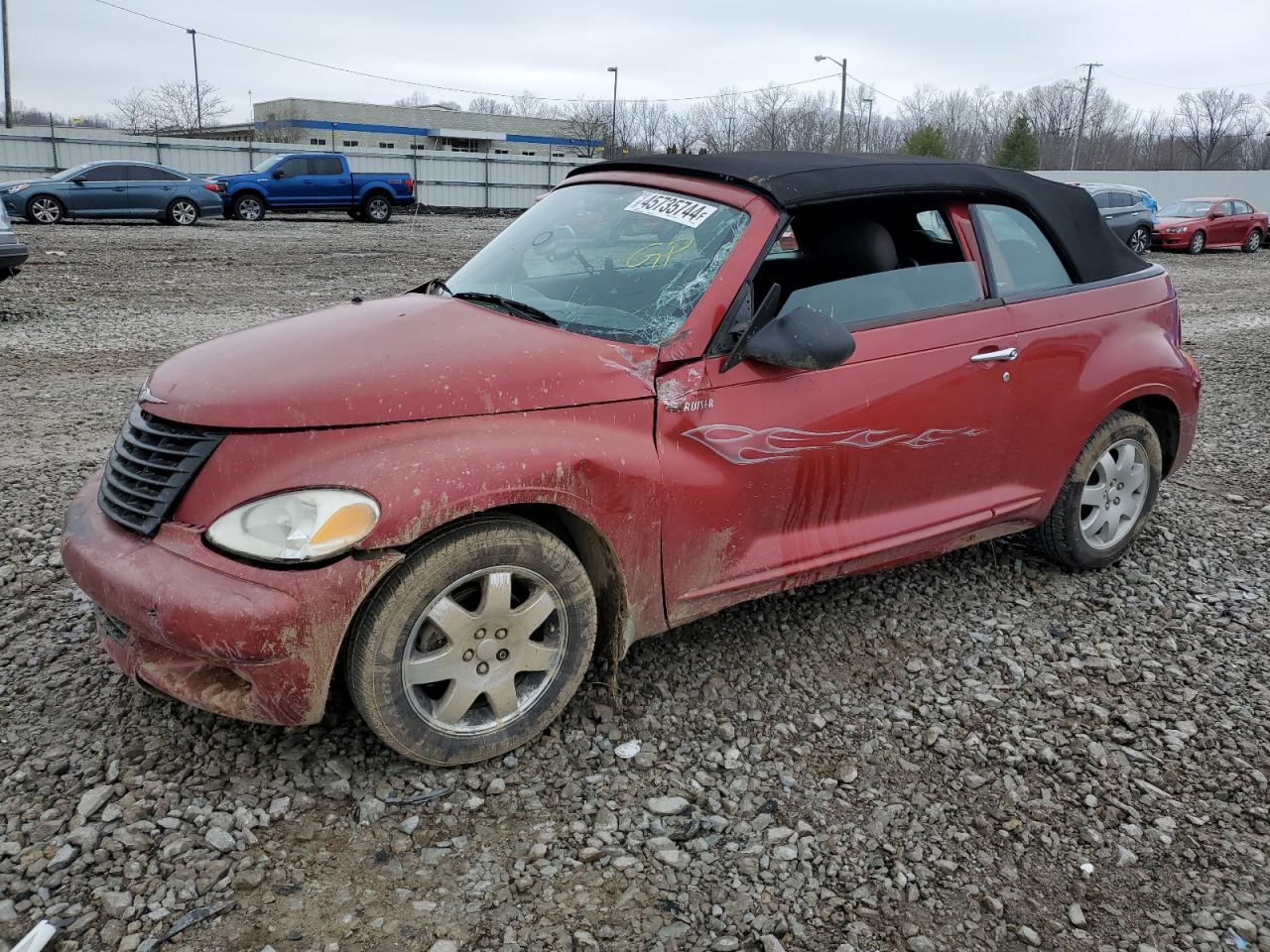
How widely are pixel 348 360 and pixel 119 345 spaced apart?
7443 mm

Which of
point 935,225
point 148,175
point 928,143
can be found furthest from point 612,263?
point 928,143

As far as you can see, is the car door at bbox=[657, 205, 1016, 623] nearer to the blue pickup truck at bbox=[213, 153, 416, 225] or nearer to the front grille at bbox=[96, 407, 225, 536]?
the front grille at bbox=[96, 407, 225, 536]

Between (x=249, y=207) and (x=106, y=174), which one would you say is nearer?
(x=106, y=174)

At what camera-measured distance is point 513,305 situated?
3.40 meters

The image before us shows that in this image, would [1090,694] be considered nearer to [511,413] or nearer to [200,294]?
[511,413]

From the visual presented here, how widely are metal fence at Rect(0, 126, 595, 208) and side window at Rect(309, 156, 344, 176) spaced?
2.95 meters

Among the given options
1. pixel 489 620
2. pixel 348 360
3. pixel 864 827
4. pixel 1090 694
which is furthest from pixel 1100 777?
pixel 348 360

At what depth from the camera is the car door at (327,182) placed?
2480 cm

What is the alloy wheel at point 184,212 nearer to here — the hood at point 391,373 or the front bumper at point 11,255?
the front bumper at point 11,255

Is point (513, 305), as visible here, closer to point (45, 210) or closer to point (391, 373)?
point (391, 373)

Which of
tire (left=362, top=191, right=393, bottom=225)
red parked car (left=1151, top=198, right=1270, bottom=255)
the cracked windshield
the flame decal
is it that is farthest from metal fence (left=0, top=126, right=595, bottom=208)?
the flame decal

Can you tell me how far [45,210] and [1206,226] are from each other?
85.6 ft

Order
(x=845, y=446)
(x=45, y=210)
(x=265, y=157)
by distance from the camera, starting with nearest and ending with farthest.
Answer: (x=845, y=446)
(x=45, y=210)
(x=265, y=157)

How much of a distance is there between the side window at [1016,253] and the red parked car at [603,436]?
2 centimetres
